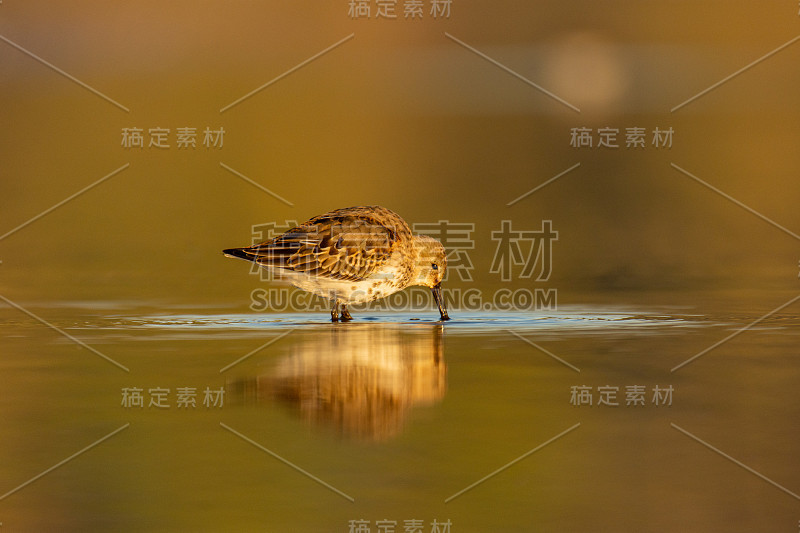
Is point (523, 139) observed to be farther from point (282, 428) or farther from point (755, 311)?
point (282, 428)

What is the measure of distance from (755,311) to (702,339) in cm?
210

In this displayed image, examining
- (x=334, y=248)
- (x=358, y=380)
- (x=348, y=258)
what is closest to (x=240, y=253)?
(x=334, y=248)

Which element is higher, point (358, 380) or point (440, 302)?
point (440, 302)

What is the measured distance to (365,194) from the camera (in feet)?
74.9

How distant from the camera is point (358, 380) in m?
9.16

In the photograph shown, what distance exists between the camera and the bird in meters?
12.7

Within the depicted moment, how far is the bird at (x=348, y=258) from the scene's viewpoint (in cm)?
1272

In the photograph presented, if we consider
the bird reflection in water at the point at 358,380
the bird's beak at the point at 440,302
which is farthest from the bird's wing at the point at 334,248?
the bird reflection in water at the point at 358,380

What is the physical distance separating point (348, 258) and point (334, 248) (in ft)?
0.66

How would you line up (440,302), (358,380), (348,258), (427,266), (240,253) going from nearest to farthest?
(358,380) → (348,258) → (240,253) → (440,302) → (427,266)

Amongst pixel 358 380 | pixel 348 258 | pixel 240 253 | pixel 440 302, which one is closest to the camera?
pixel 358 380

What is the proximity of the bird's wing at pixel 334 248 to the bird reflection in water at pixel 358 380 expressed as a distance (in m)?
1.31

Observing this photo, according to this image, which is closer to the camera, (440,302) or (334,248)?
(334,248)

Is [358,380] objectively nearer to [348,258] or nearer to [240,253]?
[348,258]
